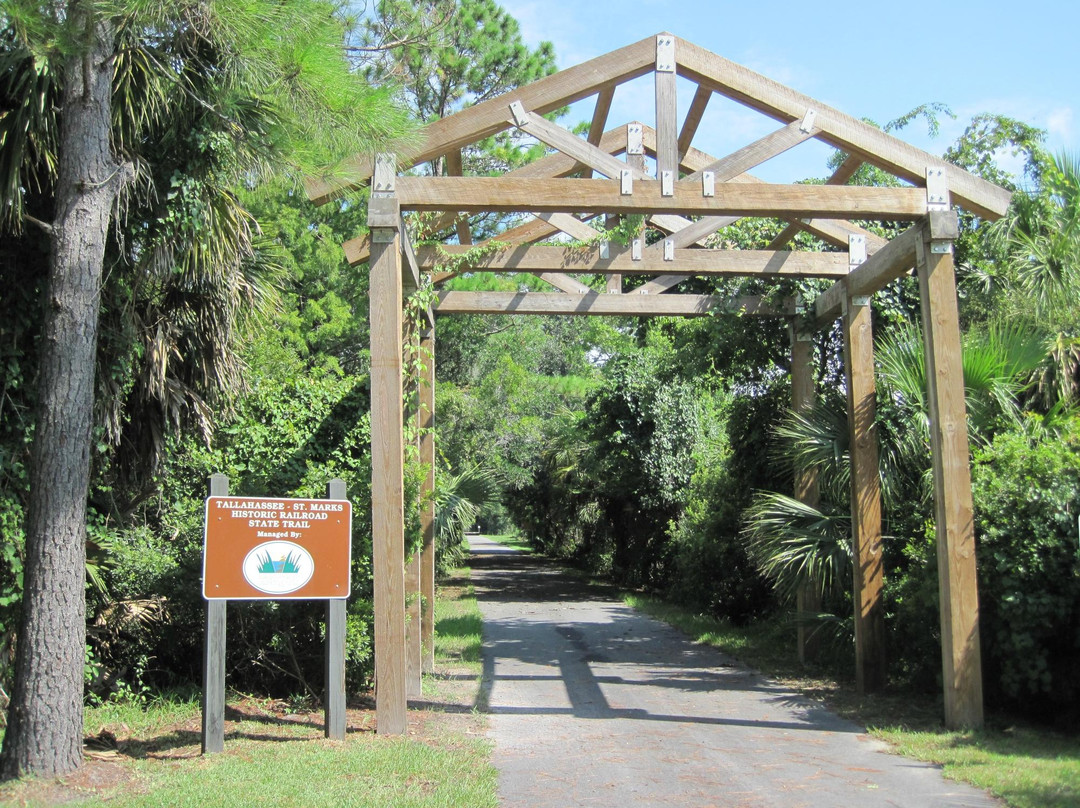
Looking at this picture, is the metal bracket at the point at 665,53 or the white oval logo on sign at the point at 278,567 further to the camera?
the metal bracket at the point at 665,53

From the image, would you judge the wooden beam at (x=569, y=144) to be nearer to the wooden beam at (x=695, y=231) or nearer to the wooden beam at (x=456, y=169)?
the wooden beam at (x=456, y=169)

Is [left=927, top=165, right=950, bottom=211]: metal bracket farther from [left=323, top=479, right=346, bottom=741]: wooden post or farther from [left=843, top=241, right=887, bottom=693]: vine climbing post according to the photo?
[left=323, top=479, right=346, bottom=741]: wooden post

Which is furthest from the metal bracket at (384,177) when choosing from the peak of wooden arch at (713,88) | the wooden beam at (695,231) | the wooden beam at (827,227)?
the wooden beam at (827,227)

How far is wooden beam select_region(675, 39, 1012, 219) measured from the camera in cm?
821

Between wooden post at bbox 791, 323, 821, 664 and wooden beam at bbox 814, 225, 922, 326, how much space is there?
37 cm

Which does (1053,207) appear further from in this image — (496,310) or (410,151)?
(410,151)

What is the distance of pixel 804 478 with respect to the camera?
11.3 m

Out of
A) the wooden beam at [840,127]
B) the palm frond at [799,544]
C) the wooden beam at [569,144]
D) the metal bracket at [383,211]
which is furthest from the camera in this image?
the palm frond at [799,544]

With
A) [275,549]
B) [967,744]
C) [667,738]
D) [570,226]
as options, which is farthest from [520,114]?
[967,744]

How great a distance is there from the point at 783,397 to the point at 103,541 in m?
8.44

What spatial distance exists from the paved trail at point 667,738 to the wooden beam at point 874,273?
4.20 metres

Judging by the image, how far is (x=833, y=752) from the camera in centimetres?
704

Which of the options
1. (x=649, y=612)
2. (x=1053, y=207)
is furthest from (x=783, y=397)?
(x=649, y=612)

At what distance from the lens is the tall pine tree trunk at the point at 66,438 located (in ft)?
19.2
